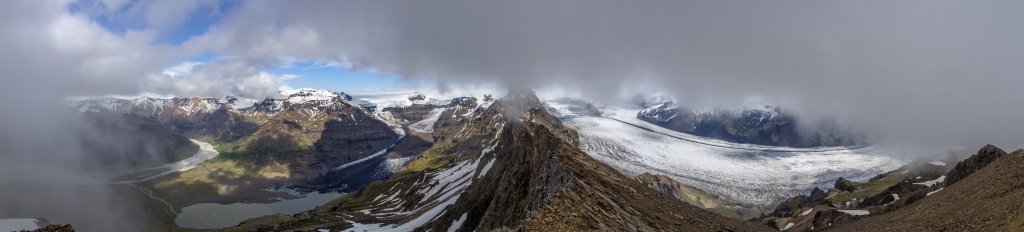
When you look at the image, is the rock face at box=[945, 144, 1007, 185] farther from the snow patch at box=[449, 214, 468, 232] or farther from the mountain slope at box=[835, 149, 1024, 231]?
the snow patch at box=[449, 214, 468, 232]

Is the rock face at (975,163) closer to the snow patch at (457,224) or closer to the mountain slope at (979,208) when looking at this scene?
the mountain slope at (979,208)

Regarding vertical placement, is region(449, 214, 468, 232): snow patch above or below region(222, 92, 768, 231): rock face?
below

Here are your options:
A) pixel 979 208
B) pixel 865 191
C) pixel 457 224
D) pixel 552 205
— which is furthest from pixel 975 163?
pixel 865 191

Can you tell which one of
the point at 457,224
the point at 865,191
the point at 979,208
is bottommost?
the point at 865,191

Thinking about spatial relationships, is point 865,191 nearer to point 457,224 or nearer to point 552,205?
point 457,224

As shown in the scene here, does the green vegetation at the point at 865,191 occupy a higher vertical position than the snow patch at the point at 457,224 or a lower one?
lower

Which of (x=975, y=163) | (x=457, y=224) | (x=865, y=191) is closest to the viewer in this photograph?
(x=975, y=163)

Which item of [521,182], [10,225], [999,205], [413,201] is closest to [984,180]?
[999,205]

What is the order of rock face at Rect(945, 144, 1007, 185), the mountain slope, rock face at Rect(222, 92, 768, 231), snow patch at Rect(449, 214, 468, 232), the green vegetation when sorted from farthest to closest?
the green vegetation → snow patch at Rect(449, 214, 468, 232) → rock face at Rect(945, 144, 1007, 185) → rock face at Rect(222, 92, 768, 231) → the mountain slope

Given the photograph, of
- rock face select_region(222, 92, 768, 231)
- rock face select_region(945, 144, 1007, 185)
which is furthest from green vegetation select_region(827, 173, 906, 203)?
rock face select_region(222, 92, 768, 231)

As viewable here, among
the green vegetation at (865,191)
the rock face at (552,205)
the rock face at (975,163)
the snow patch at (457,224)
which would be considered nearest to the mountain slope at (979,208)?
the rock face at (552,205)

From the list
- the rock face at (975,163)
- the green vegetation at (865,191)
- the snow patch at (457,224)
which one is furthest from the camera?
the green vegetation at (865,191)

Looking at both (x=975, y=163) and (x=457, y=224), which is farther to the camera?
(x=457, y=224)
